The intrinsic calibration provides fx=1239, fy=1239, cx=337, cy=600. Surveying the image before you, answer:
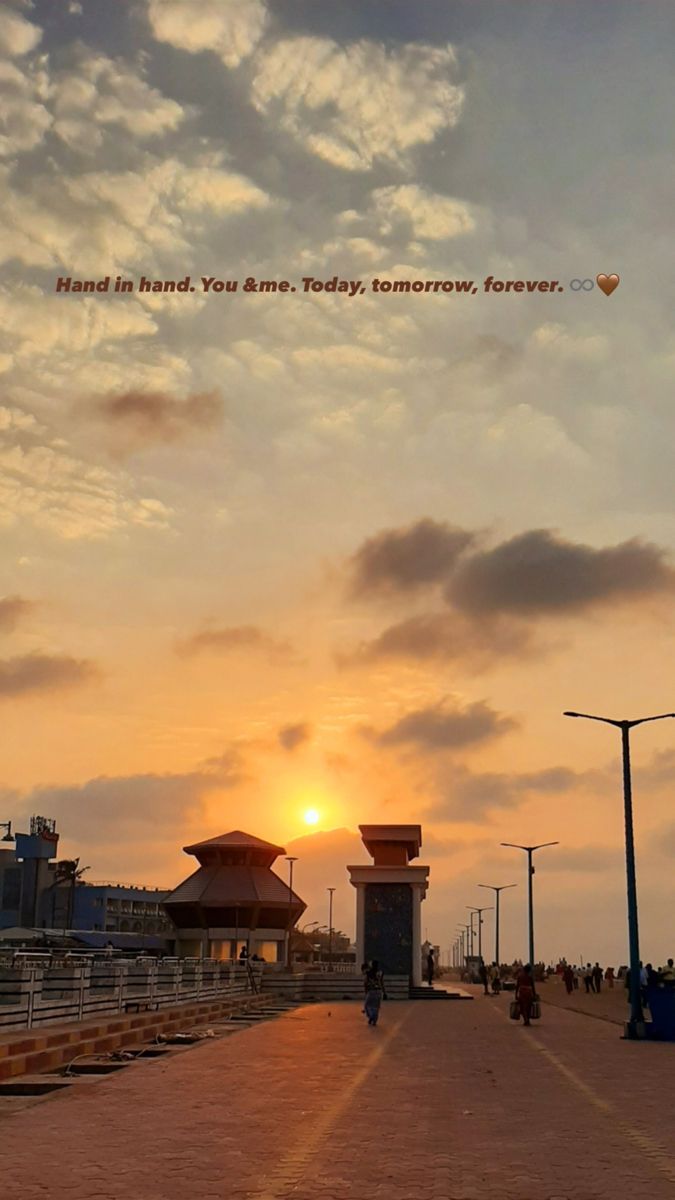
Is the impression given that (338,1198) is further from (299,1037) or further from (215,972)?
(215,972)

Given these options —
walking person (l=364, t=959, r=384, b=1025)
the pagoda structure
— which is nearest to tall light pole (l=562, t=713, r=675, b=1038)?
walking person (l=364, t=959, r=384, b=1025)

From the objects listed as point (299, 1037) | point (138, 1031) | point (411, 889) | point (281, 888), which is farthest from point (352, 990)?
point (281, 888)

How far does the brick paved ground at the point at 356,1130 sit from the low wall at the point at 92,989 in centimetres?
256

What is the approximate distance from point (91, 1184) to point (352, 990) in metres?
54.4

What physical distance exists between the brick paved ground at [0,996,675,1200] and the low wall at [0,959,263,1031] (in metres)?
2.56

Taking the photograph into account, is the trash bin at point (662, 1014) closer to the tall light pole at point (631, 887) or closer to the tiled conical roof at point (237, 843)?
the tall light pole at point (631, 887)

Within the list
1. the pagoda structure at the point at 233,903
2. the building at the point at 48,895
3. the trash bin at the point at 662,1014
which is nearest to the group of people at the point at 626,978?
the trash bin at the point at 662,1014

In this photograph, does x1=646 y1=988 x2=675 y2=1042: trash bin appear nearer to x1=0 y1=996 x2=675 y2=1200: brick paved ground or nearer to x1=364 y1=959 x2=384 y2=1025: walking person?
x1=0 y1=996 x2=675 y2=1200: brick paved ground

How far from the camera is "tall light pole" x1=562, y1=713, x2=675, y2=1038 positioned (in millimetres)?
29859

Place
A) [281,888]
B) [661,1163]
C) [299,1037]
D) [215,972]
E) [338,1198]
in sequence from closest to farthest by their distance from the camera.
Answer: [338,1198]
[661,1163]
[299,1037]
[215,972]
[281,888]

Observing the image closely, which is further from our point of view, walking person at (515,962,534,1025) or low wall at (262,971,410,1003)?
low wall at (262,971,410,1003)

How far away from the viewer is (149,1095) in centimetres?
1611

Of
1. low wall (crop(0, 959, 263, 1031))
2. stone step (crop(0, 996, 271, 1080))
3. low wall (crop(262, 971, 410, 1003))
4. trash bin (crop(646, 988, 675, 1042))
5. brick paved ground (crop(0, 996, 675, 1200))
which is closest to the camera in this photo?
brick paved ground (crop(0, 996, 675, 1200))

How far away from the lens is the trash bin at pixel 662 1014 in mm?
29281
